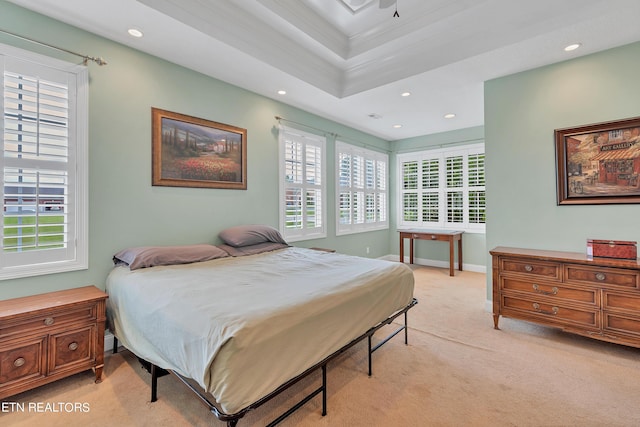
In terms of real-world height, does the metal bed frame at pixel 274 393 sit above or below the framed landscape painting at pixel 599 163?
below

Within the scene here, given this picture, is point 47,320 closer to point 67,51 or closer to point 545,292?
point 67,51

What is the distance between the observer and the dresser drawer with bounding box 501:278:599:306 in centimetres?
249

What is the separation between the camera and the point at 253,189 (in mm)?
3818

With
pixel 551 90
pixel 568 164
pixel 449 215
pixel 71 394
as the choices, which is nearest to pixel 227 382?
pixel 71 394

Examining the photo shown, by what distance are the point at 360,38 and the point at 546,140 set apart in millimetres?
2367

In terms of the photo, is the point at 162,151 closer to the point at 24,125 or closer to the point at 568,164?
the point at 24,125

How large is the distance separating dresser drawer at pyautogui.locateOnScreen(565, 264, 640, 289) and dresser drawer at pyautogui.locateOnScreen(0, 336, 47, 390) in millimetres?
4161

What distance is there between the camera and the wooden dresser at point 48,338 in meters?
1.75

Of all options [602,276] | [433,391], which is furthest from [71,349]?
[602,276]

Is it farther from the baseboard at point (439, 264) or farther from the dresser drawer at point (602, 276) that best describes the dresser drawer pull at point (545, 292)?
the baseboard at point (439, 264)

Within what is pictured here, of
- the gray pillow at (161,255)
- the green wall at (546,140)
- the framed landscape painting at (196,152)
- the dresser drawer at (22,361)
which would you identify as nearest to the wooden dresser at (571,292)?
the green wall at (546,140)

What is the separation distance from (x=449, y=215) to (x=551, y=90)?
3152 mm

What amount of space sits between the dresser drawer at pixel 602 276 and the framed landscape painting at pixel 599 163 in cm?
78

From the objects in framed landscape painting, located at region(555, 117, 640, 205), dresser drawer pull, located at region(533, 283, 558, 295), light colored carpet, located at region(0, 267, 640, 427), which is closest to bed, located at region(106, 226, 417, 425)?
light colored carpet, located at region(0, 267, 640, 427)
